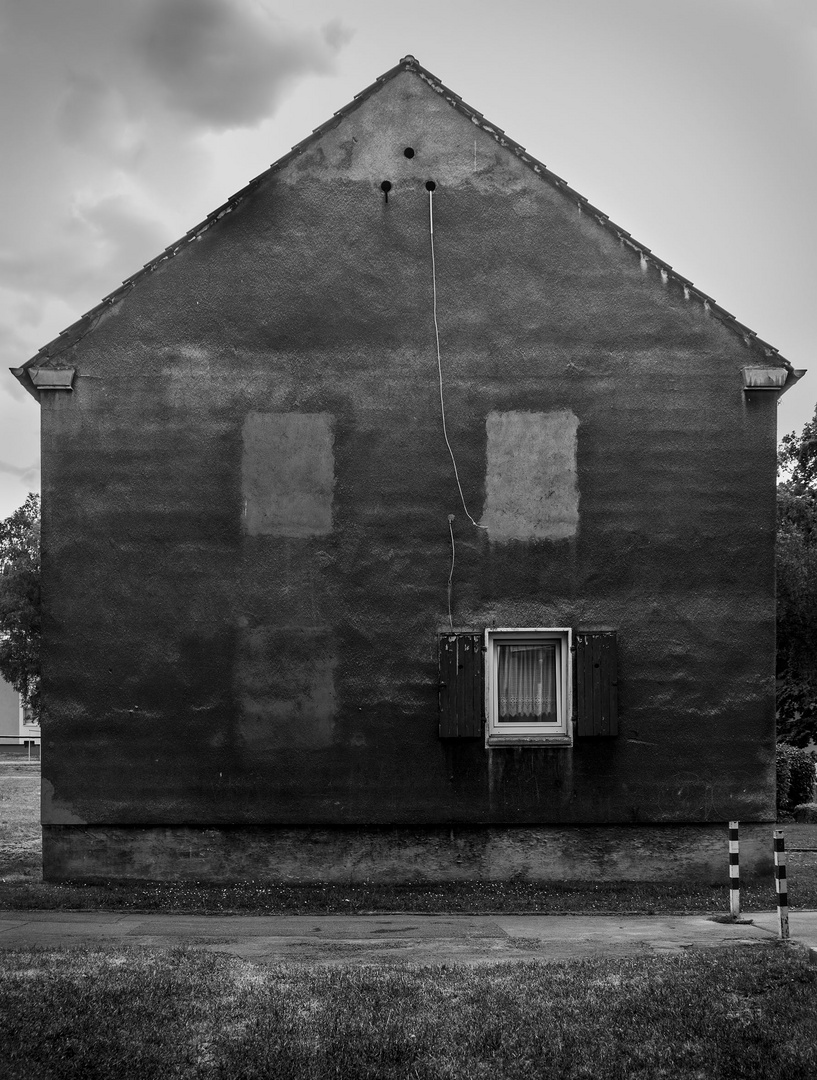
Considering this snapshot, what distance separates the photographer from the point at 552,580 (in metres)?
16.8

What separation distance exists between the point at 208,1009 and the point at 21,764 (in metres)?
51.9

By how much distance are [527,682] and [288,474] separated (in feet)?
13.3

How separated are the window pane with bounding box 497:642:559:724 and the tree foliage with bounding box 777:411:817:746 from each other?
16.0 metres

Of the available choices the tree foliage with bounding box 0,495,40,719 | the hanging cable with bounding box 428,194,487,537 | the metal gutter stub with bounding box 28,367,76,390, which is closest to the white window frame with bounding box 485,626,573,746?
the hanging cable with bounding box 428,194,487,537

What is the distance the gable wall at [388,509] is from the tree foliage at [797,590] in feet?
50.4

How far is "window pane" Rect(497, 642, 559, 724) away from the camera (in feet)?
55.2

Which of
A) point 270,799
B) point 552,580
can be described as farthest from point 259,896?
point 552,580

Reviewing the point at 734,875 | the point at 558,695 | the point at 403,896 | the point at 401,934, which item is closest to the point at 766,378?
the point at 558,695

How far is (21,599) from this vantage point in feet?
132

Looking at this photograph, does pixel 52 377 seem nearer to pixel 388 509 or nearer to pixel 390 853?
pixel 388 509

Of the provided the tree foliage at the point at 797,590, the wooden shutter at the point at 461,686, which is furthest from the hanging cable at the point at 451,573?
the tree foliage at the point at 797,590

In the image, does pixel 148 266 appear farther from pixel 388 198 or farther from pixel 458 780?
pixel 458 780

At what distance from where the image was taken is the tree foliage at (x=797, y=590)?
1262 inches

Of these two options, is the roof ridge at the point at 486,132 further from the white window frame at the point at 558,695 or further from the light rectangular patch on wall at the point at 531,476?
the white window frame at the point at 558,695
